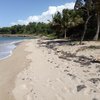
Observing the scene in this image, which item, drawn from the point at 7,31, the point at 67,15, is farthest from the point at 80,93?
the point at 7,31

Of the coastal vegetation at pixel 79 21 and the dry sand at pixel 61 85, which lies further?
the coastal vegetation at pixel 79 21

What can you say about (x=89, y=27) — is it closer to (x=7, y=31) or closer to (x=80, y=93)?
(x=80, y=93)

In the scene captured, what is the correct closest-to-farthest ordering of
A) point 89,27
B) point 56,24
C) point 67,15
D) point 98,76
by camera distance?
point 98,76 < point 89,27 < point 67,15 < point 56,24

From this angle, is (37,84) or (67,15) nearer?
(37,84)

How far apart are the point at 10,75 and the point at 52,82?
4.15 metres

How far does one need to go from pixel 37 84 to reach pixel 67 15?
48207 mm

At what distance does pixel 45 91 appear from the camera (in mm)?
10695

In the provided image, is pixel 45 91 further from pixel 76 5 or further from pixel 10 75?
pixel 76 5

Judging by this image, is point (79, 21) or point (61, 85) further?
point (79, 21)

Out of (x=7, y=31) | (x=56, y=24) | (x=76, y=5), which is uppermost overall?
(x=76, y=5)

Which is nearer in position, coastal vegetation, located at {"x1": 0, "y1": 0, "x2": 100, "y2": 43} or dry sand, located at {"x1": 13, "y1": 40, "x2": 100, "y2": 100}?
dry sand, located at {"x1": 13, "y1": 40, "x2": 100, "y2": 100}

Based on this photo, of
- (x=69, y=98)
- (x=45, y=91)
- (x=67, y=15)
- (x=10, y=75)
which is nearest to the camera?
(x=69, y=98)

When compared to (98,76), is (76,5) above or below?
above

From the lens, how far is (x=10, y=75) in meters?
15.3
